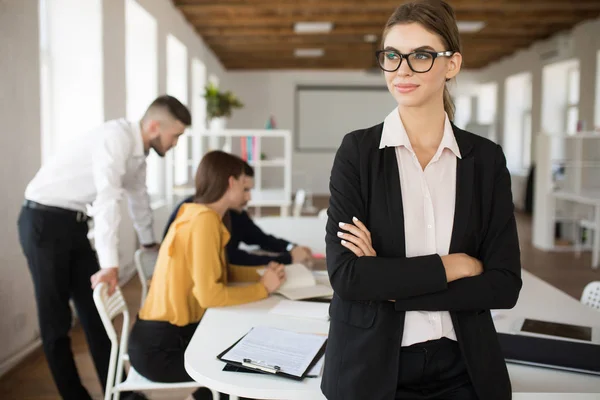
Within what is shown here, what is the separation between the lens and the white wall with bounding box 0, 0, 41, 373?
3.25 metres

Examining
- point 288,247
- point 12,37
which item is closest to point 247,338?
point 288,247

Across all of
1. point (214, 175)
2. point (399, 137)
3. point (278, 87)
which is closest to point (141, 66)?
point (214, 175)

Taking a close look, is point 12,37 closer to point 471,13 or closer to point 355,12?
point 355,12

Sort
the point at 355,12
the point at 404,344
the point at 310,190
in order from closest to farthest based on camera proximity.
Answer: the point at 404,344 → the point at 355,12 → the point at 310,190

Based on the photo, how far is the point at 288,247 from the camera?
340cm

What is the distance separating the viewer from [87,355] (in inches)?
142

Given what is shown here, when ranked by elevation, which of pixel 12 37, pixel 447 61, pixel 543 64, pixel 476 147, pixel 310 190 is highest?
pixel 543 64

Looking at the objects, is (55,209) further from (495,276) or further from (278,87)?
(278,87)

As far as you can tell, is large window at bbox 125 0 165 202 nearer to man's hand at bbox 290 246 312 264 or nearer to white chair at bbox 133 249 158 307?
white chair at bbox 133 249 158 307

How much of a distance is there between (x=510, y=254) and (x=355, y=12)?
7.61 metres

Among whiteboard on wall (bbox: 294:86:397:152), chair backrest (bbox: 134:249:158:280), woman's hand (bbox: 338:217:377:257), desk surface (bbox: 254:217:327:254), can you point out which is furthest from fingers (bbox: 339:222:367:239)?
whiteboard on wall (bbox: 294:86:397:152)

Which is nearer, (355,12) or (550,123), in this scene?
(355,12)

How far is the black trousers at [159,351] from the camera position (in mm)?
2021

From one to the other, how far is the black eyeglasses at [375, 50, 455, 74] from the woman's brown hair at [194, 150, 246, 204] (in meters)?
1.24
